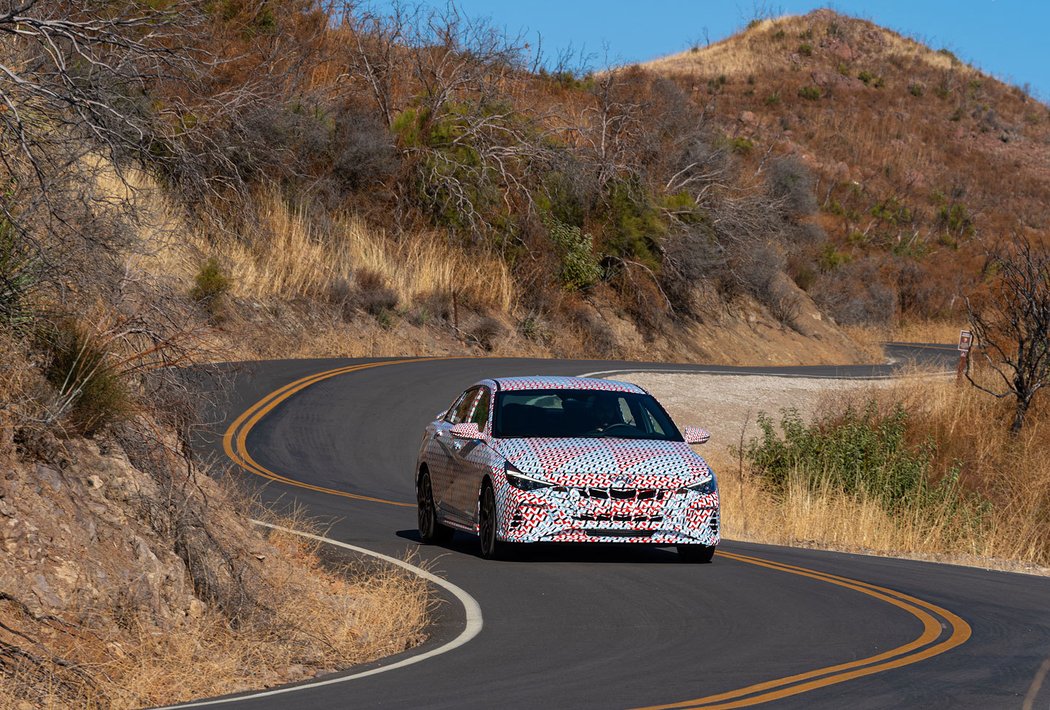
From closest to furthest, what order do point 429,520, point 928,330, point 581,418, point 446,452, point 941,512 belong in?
point 581,418 → point 446,452 → point 429,520 → point 941,512 → point 928,330

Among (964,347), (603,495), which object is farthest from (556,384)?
(964,347)

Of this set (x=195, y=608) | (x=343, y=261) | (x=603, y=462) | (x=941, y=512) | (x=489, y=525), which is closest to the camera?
(x=195, y=608)

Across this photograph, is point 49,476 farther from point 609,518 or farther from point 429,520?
point 429,520

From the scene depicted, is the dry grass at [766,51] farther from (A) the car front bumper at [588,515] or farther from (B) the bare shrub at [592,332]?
(A) the car front bumper at [588,515]

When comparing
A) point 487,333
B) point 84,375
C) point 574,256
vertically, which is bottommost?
point 487,333

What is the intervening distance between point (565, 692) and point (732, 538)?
1003 cm

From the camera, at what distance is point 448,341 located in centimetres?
4247

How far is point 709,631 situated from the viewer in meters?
9.81

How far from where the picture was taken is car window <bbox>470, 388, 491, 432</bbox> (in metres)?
13.9

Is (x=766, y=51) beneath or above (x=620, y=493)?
above

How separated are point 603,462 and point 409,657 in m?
4.15

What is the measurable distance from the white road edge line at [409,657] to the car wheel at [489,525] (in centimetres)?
74

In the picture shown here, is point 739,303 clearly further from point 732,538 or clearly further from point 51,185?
point 51,185

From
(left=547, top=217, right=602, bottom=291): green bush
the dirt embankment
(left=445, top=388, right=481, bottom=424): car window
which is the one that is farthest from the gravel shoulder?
the dirt embankment
